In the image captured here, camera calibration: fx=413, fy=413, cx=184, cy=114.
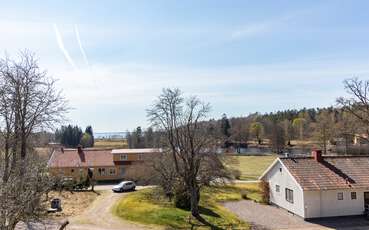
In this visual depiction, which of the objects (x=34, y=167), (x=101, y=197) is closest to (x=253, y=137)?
(x=101, y=197)

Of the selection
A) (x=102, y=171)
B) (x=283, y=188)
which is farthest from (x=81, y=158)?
(x=283, y=188)

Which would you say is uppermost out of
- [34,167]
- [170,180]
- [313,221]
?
[34,167]

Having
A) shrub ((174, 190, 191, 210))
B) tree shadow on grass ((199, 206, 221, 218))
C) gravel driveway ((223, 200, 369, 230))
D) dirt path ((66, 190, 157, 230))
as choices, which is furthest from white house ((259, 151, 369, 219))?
dirt path ((66, 190, 157, 230))

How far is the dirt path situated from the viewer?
28.1m

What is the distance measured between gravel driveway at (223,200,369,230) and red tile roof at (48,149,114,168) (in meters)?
26.2

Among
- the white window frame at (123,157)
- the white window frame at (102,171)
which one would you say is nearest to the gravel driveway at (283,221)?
the white window frame at (102,171)

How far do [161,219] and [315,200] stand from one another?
12482 millimetres

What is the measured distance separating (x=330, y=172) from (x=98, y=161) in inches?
1333

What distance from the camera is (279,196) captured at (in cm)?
3766

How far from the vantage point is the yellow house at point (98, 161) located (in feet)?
→ 186

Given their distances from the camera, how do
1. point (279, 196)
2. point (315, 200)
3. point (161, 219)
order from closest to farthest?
point (161, 219) → point (315, 200) → point (279, 196)

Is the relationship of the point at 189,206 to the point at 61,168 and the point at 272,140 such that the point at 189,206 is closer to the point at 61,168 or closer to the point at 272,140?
the point at 61,168

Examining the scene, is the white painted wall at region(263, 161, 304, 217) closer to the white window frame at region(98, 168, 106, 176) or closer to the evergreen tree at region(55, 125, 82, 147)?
the white window frame at region(98, 168, 106, 176)

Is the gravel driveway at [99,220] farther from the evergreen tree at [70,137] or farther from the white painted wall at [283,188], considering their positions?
the evergreen tree at [70,137]
